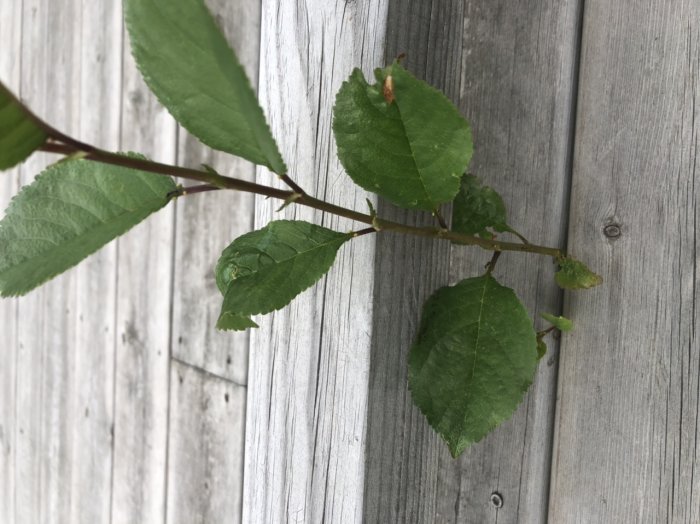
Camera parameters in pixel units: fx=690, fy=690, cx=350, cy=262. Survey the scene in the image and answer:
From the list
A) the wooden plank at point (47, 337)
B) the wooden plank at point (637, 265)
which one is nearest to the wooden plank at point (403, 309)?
the wooden plank at point (637, 265)

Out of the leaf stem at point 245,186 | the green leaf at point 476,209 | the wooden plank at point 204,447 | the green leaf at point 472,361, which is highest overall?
the green leaf at point 476,209

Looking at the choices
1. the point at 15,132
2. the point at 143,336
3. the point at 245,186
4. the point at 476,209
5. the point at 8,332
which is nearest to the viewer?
the point at 15,132

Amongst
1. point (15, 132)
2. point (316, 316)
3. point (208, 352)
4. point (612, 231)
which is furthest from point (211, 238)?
point (15, 132)

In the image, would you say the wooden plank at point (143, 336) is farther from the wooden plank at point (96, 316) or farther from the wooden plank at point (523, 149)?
the wooden plank at point (523, 149)

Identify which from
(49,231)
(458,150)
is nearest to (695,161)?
(458,150)

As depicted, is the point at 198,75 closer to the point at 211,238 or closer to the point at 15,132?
the point at 15,132

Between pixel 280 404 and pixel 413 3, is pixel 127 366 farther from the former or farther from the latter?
pixel 413 3
